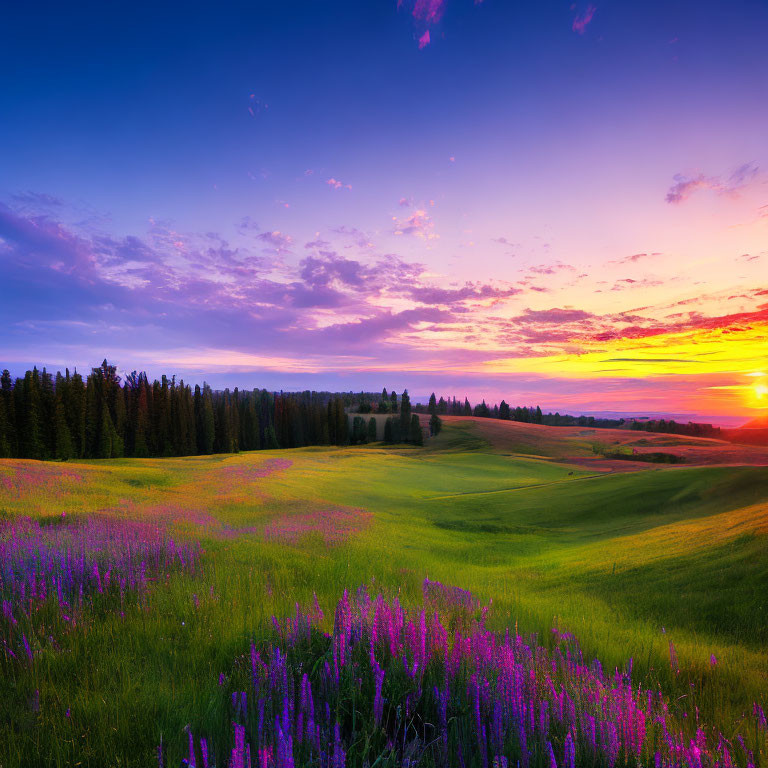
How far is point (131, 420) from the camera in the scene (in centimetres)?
8694

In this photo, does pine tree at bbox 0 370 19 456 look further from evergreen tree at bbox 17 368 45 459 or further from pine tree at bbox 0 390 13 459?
evergreen tree at bbox 17 368 45 459

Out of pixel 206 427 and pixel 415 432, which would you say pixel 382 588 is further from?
pixel 415 432

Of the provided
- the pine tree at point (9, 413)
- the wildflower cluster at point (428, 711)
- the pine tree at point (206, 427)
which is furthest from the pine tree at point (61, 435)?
the wildflower cluster at point (428, 711)

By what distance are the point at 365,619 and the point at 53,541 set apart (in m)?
7.43

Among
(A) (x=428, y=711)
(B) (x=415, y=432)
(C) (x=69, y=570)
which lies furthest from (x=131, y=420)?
(A) (x=428, y=711)

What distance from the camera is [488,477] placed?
187ft

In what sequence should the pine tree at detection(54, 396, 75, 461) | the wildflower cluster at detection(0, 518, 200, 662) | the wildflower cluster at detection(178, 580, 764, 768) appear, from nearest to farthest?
the wildflower cluster at detection(178, 580, 764, 768), the wildflower cluster at detection(0, 518, 200, 662), the pine tree at detection(54, 396, 75, 461)

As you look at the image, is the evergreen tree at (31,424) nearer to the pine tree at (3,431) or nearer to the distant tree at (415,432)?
the pine tree at (3,431)

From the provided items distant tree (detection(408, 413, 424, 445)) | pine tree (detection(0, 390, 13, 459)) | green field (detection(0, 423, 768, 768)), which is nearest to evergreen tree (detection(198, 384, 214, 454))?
pine tree (detection(0, 390, 13, 459))

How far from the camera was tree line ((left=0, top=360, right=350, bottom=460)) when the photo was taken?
226 feet

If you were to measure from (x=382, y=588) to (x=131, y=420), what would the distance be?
9614 centimetres

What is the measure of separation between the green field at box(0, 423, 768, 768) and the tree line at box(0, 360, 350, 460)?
56.3m

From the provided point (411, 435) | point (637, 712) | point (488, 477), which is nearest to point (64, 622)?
point (637, 712)

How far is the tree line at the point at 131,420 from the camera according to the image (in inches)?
2707
